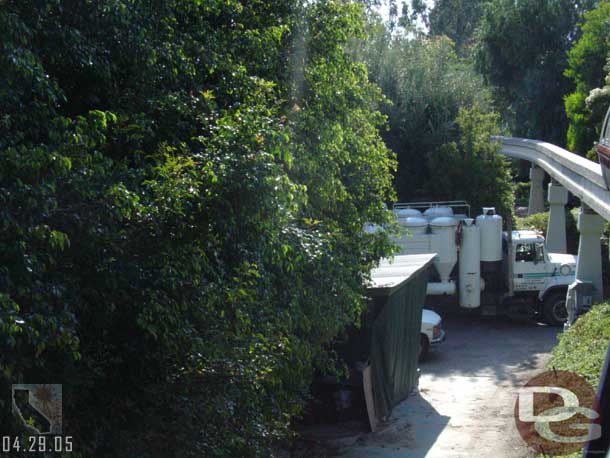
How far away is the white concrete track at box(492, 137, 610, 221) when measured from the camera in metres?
18.1

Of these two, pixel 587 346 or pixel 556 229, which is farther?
pixel 556 229

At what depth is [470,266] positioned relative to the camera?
21.5m

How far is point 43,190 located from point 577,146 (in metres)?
32.7

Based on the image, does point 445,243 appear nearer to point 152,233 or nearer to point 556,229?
point 556,229

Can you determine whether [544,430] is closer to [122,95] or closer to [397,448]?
[397,448]

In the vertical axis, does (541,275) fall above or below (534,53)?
below

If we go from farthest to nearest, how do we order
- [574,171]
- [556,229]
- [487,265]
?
1. [556,229]
2. [574,171]
3. [487,265]

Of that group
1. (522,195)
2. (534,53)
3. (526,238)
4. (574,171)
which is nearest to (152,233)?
(526,238)

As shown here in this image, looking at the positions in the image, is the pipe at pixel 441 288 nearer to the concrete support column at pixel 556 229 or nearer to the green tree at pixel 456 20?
the concrete support column at pixel 556 229

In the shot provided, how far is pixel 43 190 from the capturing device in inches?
195

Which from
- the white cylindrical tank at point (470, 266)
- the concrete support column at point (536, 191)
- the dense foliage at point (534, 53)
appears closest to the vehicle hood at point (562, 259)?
the white cylindrical tank at point (470, 266)

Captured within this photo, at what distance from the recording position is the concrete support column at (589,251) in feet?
69.4

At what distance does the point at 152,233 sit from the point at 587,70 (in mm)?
33063

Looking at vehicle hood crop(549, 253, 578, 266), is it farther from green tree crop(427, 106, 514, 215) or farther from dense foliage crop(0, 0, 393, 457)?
dense foliage crop(0, 0, 393, 457)
